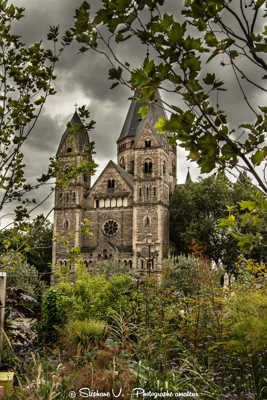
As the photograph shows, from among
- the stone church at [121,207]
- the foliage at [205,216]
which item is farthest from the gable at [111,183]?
the foliage at [205,216]

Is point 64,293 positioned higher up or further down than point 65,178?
further down

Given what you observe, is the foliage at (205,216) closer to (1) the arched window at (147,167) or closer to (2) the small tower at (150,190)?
(2) the small tower at (150,190)

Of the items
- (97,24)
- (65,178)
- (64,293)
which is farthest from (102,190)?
(97,24)

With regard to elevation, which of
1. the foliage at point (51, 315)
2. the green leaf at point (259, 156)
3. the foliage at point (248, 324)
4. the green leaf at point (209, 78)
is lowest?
the foliage at point (51, 315)

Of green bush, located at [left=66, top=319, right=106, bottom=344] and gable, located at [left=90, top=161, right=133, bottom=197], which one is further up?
gable, located at [left=90, top=161, right=133, bottom=197]

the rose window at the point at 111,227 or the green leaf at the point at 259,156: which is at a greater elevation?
the rose window at the point at 111,227

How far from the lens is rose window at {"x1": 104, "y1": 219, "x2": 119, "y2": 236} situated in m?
39.2

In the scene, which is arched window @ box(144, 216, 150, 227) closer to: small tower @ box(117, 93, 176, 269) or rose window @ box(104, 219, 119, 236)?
small tower @ box(117, 93, 176, 269)

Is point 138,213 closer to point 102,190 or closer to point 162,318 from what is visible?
point 102,190

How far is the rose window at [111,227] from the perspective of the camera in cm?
3925

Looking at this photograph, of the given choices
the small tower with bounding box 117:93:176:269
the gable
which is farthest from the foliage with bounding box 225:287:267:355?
the gable

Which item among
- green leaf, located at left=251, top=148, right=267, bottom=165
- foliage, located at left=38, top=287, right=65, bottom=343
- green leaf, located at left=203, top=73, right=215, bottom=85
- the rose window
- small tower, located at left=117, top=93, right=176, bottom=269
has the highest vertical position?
small tower, located at left=117, top=93, right=176, bottom=269

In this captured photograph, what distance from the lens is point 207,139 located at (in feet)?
5.31

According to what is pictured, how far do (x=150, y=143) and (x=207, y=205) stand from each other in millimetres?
8705
